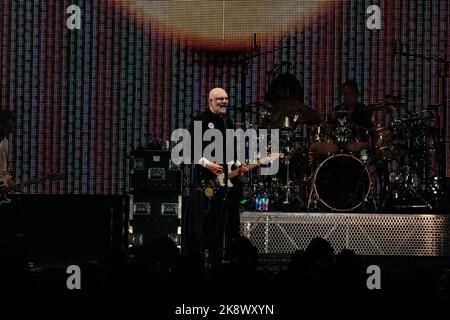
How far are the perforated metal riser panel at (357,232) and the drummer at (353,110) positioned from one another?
1260mm

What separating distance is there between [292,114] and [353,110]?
27.0 inches

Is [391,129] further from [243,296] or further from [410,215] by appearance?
[243,296]

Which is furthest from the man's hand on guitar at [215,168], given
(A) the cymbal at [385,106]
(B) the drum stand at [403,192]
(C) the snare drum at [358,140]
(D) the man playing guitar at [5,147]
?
(A) the cymbal at [385,106]

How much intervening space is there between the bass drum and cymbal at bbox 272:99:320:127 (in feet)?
1.76

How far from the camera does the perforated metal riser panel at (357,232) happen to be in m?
10.1

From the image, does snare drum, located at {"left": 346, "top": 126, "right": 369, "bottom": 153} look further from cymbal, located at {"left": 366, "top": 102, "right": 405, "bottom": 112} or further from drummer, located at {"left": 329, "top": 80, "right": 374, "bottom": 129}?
cymbal, located at {"left": 366, "top": 102, "right": 405, "bottom": 112}

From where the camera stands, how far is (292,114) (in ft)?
35.7

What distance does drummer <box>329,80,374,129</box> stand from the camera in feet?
35.5

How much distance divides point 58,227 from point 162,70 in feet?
8.55

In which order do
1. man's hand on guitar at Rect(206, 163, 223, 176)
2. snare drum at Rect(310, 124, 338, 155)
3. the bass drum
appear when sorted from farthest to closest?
snare drum at Rect(310, 124, 338, 155) → the bass drum → man's hand on guitar at Rect(206, 163, 223, 176)

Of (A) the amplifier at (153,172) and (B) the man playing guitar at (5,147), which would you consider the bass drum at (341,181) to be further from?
(B) the man playing guitar at (5,147)

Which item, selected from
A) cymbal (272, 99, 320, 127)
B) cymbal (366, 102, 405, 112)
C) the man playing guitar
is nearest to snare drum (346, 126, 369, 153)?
cymbal (366, 102, 405, 112)

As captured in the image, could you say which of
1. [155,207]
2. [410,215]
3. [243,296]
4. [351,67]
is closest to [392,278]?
[243,296]

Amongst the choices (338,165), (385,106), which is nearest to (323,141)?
(338,165)
